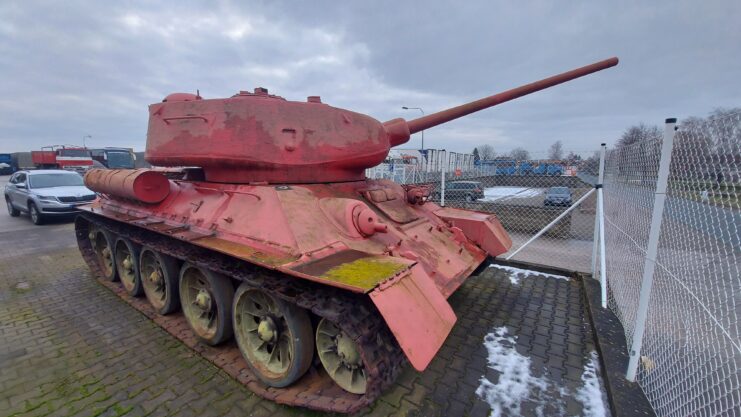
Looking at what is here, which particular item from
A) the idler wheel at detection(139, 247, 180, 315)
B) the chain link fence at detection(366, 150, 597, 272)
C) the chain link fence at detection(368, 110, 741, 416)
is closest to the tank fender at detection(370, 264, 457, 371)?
the chain link fence at detection(368, 110, 741, 416)

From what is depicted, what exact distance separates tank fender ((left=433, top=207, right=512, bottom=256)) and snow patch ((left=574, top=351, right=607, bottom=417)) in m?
1.82

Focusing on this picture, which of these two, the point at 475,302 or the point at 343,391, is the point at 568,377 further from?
the point at 343,391

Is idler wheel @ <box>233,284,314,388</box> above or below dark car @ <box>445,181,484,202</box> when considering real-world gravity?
below

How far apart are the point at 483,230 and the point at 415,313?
9.54 ft

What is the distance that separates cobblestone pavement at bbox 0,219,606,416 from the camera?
3088 mm

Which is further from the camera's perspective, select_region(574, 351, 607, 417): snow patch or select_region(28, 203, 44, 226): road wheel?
select_region(28, 203, 44, 226): road wheel

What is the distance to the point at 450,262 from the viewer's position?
417 cm

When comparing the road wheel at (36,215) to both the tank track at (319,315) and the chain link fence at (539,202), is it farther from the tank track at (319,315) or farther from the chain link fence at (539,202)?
the chain link fence at (539,202)

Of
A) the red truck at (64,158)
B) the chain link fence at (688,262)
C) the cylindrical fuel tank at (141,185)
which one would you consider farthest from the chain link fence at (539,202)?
the red truck at (64,158)

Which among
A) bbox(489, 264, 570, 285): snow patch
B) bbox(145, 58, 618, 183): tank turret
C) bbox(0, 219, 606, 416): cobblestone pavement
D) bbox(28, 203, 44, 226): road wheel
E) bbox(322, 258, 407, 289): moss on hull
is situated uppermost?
bbox(145, 58, 618, 183): tank turret

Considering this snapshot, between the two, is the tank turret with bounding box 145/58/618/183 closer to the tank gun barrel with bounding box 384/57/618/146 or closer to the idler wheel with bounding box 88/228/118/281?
the tank gun barrel with bounding box 384/57/618/146

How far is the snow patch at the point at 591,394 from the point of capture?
3.01 metres

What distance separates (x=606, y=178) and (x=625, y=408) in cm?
413

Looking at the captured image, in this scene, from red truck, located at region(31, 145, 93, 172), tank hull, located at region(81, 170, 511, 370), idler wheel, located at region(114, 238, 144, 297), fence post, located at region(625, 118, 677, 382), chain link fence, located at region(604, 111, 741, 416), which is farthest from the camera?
red truck, located at region(31, 145, 93, 172)
